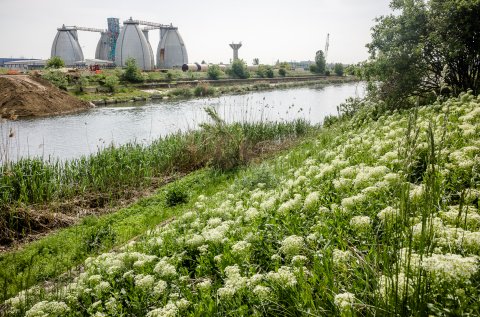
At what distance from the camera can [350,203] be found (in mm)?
3648

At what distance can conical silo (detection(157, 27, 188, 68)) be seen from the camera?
98000mm

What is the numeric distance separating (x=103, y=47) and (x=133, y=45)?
1149 inches

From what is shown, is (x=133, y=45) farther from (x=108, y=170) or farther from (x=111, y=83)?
(x=108, y=170)

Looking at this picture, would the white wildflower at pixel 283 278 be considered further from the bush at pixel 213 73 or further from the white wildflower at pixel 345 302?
the bush at pixel 213 73

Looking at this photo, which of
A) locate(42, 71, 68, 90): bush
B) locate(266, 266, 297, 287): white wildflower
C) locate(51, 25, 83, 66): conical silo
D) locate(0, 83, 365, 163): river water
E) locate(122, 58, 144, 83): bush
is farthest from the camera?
locate(51, 25, 83, 66): conical silo

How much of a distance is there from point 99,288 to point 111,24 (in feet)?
396

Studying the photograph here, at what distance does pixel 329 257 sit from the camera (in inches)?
120

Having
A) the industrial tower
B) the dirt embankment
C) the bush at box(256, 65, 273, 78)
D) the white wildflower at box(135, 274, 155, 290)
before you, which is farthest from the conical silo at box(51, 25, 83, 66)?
the white wildflower at box(135, 274, 155, 290)

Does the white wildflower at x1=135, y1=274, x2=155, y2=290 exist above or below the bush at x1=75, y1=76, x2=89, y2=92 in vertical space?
below

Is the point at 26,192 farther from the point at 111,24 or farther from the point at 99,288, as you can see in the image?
the point at 111,24

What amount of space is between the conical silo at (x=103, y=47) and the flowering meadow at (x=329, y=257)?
120 m

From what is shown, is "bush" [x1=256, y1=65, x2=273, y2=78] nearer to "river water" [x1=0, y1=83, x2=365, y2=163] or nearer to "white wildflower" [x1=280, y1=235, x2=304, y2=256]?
"river water" [x1=0, y1=83, x2=365, y2=163]

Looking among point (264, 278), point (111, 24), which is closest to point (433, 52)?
point (264, 278)

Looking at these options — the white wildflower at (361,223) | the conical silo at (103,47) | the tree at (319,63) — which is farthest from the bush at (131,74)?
the conical silo at (103,47)
